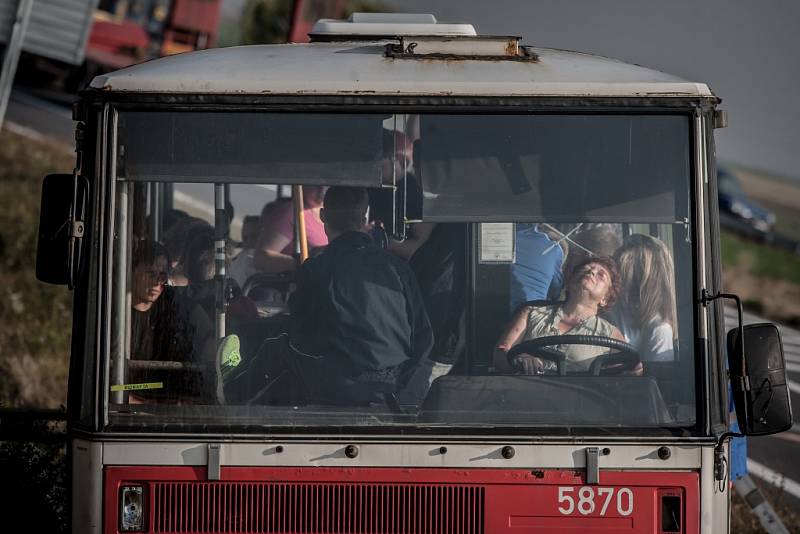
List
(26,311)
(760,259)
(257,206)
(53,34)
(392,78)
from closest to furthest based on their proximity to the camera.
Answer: (392,78) → (257,206) → (26,311) → (53,34) → (760,259)

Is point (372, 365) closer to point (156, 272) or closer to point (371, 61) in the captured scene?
point (156, 272)

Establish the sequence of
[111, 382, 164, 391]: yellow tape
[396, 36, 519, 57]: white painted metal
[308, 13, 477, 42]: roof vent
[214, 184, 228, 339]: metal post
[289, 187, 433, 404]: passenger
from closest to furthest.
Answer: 1. [111, 382, 164, 391]: yellow tape
2. [289, 187, 433, 404]: passenger
3. [214, 184, 228, 339]: metal post
4. [396, 36, 519, 57]: white painted metal
5. [308, 13, 477, 42]: roof vent

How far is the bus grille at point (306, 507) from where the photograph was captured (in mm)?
4090

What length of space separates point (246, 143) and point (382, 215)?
1.91 ft

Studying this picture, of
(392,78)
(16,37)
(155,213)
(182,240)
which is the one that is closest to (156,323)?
(182,240)

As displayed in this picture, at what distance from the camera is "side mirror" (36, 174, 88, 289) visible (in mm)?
4094

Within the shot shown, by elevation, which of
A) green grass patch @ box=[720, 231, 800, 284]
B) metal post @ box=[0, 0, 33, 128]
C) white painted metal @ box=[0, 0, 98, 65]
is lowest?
green grass patch @ box=[720, 231, 800, 284]

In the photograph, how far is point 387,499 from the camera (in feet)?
13.5

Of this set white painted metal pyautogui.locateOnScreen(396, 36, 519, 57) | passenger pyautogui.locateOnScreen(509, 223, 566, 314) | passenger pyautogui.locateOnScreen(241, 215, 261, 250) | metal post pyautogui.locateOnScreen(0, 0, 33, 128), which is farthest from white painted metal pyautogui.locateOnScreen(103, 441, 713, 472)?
metal post pyautogui.locateOnScreen(0, 0, 33, 128)

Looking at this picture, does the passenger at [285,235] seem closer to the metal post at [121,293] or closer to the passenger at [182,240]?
the passenger at [182,240]

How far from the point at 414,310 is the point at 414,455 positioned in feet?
1.81

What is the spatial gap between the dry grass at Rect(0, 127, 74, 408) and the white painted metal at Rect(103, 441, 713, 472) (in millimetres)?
4932

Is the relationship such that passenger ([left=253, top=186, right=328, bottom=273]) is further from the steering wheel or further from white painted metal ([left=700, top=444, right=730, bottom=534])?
white painted metal ([left=700, top=444, right=730, bottom=534])

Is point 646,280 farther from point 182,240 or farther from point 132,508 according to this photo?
point 132,508
